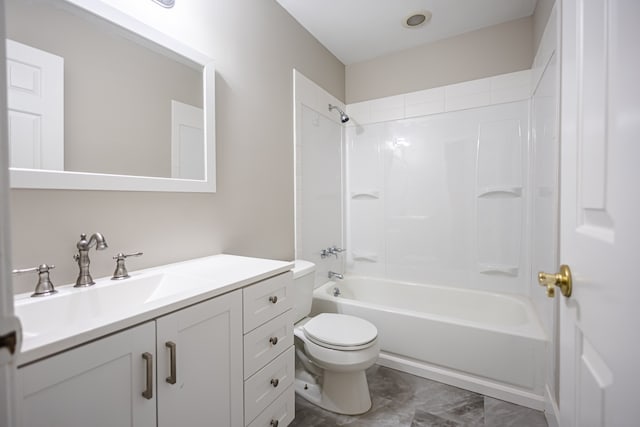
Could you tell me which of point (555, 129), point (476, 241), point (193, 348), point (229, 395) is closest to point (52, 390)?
point (193, 348)

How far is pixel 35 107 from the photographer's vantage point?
2.94 ft

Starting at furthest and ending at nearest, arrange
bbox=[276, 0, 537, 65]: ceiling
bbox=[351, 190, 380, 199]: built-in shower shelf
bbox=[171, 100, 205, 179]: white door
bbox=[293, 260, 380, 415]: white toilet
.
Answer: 1. bbox=[351, 190, 380, 199]: built-in shower shelf
2. bbox=[276, 0, 537, 65]: ceiling
3. bbox=[293, 260, 380, 415]: white toilet
4. bbox=[171, 100, 205, 179]: white door

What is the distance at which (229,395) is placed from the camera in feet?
3.28

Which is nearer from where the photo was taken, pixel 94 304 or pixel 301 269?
pixel 94 304

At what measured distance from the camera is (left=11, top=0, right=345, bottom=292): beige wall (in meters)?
0.95

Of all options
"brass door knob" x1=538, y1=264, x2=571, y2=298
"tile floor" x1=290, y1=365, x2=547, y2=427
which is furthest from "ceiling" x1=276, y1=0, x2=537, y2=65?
"tile floor" x1=290, y1=365, x2=547, y2=427

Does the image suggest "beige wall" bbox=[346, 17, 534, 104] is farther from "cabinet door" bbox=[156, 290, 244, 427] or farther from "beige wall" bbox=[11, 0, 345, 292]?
"cabinet door" bbox=[156, 290, 244, 427]

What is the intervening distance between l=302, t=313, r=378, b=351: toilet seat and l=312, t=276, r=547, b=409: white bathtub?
0.38m

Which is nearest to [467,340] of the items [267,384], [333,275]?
[333,275]

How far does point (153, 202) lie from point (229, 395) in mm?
830

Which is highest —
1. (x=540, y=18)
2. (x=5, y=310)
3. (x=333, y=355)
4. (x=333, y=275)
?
(x=540, y=18)

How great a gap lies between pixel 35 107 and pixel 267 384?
4.20 feet

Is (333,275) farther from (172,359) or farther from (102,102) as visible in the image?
(102,102)

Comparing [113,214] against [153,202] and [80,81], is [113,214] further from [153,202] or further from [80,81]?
[80,81]
